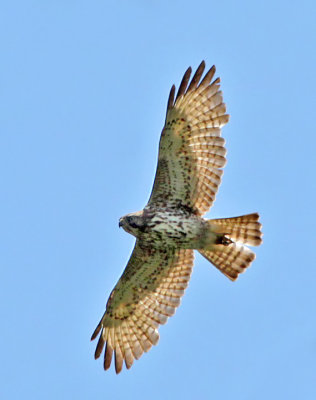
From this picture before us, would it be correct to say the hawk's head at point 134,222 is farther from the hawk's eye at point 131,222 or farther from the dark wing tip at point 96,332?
the dark wing tip at point 96,332

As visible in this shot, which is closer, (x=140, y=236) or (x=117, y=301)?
(x=140, y=236)

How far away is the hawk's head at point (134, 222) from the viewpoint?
43.5 ft

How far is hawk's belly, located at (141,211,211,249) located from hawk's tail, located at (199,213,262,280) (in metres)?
0.19

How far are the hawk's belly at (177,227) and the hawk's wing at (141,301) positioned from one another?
0.63 metres

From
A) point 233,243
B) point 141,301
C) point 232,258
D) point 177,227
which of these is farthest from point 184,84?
point 141,301

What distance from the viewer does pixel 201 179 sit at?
13.4 meters

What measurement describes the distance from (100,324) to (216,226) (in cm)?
258

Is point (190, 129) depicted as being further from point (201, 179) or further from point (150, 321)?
point (150, 321)

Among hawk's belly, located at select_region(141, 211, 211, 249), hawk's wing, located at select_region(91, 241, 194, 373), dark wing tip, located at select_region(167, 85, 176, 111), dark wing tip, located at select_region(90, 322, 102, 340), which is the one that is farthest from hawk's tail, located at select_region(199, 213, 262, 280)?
dark wing tip, located at select_region(90, 322, 102, 340)

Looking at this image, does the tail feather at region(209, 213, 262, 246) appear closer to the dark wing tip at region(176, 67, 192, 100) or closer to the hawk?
the hawk

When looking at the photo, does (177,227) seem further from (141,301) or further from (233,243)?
(141,301)

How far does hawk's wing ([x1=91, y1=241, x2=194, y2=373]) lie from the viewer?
1404 cm

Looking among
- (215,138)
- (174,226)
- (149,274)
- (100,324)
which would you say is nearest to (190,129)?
(215,138)

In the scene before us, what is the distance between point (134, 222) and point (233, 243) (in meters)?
1.45
